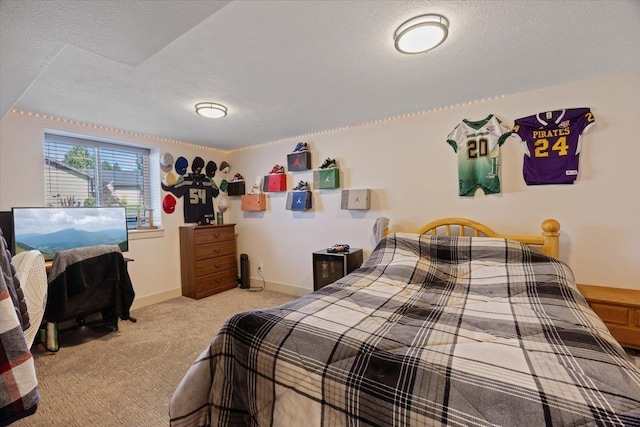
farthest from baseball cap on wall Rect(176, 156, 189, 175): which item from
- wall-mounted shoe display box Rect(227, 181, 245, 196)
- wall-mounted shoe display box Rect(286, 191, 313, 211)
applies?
wall-mounted shoe display box Rect(286, 191, 313, 211)

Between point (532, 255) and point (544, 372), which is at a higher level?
point (532, 255)

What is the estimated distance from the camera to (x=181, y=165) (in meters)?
3.87

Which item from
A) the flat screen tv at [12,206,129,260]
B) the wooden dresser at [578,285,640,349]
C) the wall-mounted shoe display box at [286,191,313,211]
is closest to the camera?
the wooden dresser at [578,285,640,349]

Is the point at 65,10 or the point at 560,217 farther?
the point at 560,217

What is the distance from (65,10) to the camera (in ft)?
3.61

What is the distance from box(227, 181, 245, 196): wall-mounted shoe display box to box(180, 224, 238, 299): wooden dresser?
21.3 inches

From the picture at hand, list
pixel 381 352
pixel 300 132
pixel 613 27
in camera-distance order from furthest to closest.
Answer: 1. pixel 300 132
2. pixel 613 27
3. pixel 381 352

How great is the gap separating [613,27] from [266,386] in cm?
259

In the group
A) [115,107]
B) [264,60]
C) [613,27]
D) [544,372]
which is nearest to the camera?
[544,372]

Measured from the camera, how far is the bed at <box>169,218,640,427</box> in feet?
2.47

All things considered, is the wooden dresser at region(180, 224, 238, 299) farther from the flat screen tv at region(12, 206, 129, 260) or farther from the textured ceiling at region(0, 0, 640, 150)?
the textured ceiling at region(0, 0, 640, 150)

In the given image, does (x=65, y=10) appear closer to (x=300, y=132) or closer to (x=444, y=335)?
(x=444, y=335)

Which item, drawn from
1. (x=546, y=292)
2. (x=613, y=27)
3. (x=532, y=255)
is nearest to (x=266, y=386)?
(x=546, y=292)

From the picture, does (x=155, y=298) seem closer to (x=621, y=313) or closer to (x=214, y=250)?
(x=214, y=250)
